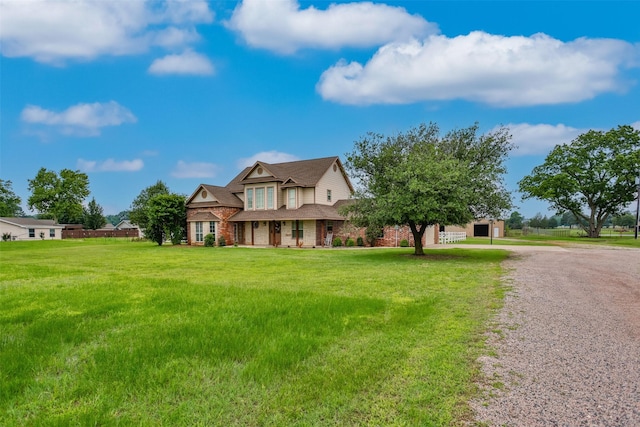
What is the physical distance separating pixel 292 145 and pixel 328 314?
108 ft

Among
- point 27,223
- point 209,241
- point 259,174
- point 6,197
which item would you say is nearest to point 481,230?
point 259,174

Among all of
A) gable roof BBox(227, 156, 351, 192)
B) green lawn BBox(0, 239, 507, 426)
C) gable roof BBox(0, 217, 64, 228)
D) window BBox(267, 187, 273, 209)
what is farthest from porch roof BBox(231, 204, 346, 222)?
gable roof BBox(0, 217, 64, 228)

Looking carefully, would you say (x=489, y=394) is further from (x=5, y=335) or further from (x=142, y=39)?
(x=142, y=39)

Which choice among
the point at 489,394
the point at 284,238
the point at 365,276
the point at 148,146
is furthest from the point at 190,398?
the point at 148,146

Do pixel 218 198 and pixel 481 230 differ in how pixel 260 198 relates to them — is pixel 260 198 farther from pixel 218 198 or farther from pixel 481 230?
pixel 481 230

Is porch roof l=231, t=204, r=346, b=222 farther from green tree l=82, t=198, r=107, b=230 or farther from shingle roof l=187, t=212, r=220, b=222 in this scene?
green tree l=82, t=198, r=107, b=230

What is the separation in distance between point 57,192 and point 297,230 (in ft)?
184

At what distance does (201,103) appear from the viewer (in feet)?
79.8

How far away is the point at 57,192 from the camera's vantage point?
62156 millimetres

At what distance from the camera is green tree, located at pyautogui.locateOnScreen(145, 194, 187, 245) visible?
30.9 meters

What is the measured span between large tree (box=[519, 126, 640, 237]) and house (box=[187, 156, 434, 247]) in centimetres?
2231

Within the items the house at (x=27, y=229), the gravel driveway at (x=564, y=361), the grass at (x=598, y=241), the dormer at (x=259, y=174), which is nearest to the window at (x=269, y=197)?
the dormer at (x=259, y=174)

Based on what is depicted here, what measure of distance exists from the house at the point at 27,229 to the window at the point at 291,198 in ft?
154

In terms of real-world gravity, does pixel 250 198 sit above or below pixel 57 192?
below
